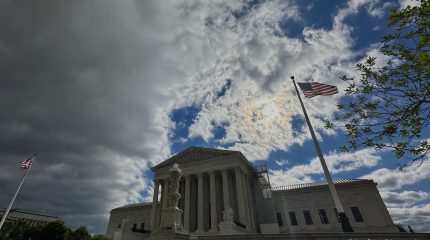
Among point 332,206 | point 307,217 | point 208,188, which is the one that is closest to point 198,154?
point 208,188

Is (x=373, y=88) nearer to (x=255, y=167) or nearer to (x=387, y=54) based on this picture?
(x=387, y=54)

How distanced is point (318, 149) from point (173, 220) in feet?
32.8

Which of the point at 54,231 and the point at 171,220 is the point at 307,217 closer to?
the point at 171,220

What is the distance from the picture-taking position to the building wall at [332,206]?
118ft

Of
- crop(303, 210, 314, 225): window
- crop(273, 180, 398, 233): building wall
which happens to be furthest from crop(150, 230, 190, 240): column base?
crop(303, 210, 314, 225): window

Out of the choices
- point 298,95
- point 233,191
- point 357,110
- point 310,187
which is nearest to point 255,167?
point 233,191

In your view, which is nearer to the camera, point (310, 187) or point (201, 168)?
point (201, 168)

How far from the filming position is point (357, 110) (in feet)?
22.4

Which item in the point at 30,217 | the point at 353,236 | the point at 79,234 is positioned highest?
the point at 30,217

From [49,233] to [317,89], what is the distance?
5232cm

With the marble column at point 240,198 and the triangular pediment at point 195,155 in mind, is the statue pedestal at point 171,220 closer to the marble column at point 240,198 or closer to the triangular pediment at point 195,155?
the marble column at point 240,198

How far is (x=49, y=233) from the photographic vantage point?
4153 centimetres

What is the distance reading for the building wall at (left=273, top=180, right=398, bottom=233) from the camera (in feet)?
118

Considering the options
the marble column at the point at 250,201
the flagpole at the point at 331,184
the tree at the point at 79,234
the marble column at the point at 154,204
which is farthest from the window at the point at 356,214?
the tree at the point at 79,234
